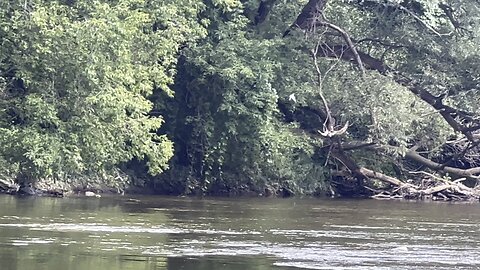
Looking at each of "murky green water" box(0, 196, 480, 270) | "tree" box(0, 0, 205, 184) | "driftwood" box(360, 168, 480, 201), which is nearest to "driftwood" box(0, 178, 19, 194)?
"tree" box(0, 0, 205, 184)

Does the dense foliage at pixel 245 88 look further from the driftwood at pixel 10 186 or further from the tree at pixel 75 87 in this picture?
the driftwood at pixel 10 186

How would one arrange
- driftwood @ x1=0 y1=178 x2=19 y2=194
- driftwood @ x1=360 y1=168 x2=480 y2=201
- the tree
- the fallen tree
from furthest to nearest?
driftwood @ x1=360 y1=168 x2=480 y2=201, the fallen tree, driftwood @ x1=0 y1=178 x2=19 y2=194, the tree

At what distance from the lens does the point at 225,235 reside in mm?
21562

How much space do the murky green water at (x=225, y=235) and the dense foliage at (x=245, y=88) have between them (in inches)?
119

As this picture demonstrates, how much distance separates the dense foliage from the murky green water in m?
3.02

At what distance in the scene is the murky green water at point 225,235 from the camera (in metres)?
17.0

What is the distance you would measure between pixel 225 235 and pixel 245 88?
15.2 metres

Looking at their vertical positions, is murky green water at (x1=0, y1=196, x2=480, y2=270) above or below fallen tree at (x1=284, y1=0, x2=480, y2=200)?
below

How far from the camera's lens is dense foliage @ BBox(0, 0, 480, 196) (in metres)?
32.3

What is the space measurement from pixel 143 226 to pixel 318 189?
55.1 feet

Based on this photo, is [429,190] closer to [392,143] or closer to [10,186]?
[392,143]

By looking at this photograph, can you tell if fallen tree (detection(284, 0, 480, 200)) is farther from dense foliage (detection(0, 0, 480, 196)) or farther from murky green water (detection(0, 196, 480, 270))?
murky green water (detection(0, 196, 480, 270))

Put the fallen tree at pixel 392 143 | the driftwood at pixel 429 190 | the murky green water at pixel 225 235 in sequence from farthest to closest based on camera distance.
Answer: the driftwood at pixel 429 190
the fallen tree at pixel 392 143
the murky green water at pixel 225 235

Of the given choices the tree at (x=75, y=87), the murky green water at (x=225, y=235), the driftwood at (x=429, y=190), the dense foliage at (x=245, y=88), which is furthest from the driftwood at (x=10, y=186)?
the driftwood at (x=429, y=190)
